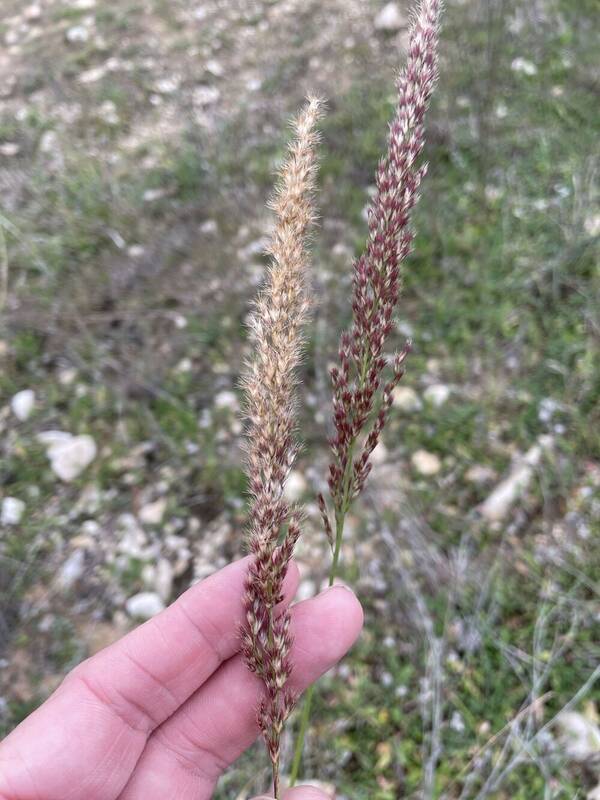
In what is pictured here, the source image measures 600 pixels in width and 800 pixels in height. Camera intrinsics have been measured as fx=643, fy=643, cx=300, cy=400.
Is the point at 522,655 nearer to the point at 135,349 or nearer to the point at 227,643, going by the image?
the point at 227,643

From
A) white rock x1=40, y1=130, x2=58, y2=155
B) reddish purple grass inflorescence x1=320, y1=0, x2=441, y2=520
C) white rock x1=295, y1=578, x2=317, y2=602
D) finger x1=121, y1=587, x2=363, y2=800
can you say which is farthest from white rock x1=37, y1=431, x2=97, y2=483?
white rock x1=40, y1=130, x2=58, y2=155

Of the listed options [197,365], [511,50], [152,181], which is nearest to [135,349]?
[197,365]

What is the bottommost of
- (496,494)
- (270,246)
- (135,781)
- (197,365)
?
(135,781)

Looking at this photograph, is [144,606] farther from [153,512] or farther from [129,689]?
[129,689]

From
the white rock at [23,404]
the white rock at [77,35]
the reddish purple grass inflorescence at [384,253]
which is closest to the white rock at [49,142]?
the white rock at [77,35]

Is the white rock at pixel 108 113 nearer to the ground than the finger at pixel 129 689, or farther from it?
farther from it

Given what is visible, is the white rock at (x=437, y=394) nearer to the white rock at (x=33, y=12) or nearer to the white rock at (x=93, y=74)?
the white rock at (x=93, y=74)
